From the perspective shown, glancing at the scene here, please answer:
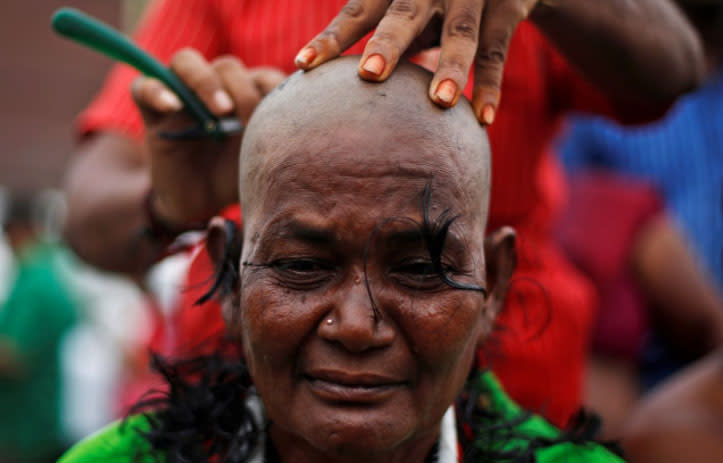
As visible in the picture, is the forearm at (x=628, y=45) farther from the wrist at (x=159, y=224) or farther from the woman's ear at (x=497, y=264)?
the wrist at (x=159, y=224)

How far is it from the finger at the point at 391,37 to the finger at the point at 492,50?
0.45 feet

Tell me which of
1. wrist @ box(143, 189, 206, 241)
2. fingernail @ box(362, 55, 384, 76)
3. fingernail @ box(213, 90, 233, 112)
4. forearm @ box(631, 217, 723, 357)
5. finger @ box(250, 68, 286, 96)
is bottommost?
forearm @ box(631, 217, 723, 357)

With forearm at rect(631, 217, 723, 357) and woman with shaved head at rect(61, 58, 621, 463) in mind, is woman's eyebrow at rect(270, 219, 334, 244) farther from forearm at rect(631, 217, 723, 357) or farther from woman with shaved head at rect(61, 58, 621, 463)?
forearm at rect(631, 217, 723, 357)

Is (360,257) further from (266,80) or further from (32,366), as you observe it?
(32,366)

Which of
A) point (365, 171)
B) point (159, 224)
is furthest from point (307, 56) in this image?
point (159, 224)

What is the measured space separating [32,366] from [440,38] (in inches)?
173

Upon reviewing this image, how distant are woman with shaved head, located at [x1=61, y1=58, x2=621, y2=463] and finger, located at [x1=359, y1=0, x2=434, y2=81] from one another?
0.14 feet

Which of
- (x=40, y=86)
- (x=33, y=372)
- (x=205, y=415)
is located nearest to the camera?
(x=205, y=415)

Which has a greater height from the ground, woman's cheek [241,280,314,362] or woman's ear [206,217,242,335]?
woman's cheek [241,280,314,362]

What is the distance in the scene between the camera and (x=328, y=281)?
1.46 m

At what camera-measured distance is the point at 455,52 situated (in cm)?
144

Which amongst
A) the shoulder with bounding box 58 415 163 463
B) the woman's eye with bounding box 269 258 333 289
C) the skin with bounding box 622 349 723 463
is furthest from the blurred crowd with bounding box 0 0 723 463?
the woman's eye with bounding box 269 258 333 289

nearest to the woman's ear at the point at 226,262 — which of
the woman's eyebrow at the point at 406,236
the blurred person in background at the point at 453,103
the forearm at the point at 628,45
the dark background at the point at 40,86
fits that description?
the blurred person in background at the point at 453,103

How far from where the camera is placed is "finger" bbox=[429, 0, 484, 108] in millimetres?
1442
